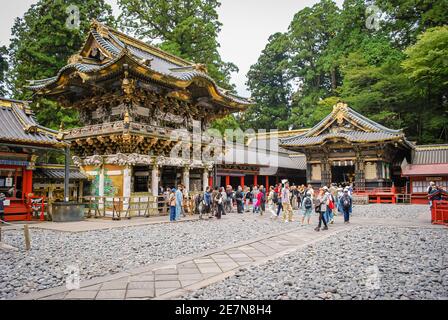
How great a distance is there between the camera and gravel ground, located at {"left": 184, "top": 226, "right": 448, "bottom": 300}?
15.3 ft

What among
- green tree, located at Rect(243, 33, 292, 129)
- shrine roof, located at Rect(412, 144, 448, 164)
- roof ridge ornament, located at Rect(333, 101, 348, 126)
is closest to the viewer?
shrine roof, located at Rect(412, 144, 448, 164)

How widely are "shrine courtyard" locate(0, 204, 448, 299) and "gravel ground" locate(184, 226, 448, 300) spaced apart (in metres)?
0.02

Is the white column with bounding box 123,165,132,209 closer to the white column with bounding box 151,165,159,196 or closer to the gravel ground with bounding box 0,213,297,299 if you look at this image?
the white column with bounding box 151,165,159,196

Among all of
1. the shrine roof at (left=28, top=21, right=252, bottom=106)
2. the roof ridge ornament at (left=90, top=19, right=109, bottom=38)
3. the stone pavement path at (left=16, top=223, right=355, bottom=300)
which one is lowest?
the stone pavement path at (left=16, top=223, right=355, bottom=300)

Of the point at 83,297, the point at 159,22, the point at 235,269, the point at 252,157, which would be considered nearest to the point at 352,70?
the point at 252,157

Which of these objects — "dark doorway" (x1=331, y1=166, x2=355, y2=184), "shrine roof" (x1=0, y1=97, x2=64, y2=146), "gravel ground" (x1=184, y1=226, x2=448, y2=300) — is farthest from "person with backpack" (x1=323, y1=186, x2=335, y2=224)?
"dark doorway" (x1=331, y1=166, x2=355, y2=184)

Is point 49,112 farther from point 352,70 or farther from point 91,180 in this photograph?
point 352,70

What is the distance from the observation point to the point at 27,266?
652 centimetres

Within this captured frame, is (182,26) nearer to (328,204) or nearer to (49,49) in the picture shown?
(49,49)

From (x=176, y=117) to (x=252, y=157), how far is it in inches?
489

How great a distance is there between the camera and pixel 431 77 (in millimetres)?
27219

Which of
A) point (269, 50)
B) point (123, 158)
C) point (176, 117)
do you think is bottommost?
point (123, 158)

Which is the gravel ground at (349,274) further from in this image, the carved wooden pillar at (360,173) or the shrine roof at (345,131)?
the carved wooden pillar at (360,173)

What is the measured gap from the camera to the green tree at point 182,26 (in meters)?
30.2
